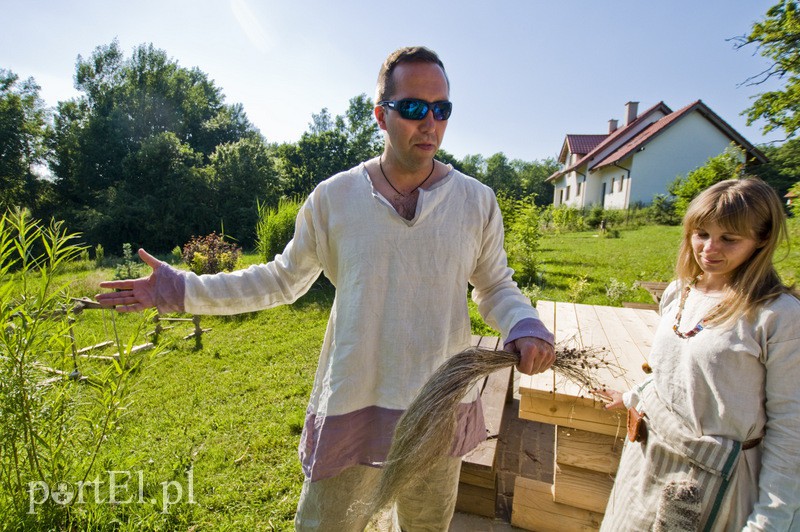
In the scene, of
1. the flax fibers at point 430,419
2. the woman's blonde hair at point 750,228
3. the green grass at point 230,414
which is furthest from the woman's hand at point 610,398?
the green grass at point 230,414

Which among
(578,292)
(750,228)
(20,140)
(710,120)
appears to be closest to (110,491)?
(750,228)

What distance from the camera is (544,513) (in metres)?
2.53

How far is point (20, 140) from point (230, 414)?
29130mm

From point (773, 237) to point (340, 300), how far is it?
1.66 metres

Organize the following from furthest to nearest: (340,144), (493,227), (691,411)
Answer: (340,144) < (493,227) < (691,411)

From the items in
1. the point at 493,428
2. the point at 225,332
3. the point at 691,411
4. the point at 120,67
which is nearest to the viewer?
the point at 691,411

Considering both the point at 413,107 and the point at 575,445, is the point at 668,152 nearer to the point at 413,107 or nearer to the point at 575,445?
the point at 575,445

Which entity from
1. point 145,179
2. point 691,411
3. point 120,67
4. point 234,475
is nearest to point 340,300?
point 691,411

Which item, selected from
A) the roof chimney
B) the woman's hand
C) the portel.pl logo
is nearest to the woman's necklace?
the woman's hand

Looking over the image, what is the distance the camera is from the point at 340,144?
28.4m

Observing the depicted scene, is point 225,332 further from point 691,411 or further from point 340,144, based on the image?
point 340,144

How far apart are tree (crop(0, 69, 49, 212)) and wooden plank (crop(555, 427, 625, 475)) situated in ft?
96.2

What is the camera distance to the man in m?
1.48

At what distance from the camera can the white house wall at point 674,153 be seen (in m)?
21.2
